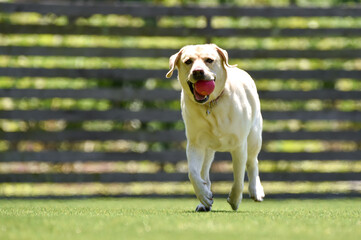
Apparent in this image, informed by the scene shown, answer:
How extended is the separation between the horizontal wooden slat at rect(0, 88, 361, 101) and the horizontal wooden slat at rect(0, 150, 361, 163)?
46cm

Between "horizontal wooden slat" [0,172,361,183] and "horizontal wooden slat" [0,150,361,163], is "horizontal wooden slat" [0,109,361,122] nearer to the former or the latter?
"horizontal wooden slat" [0,150,361,163]

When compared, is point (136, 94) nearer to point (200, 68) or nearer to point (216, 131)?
point (216, 131)

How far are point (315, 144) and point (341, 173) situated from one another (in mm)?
1954

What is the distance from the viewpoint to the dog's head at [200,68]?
363cm

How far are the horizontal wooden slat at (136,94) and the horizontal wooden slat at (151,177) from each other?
2.09 feet

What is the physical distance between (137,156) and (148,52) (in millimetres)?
874

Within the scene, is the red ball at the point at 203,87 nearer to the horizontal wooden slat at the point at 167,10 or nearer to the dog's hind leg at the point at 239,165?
the dog's hind leg at the point at 239,165

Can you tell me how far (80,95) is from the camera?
20.3ft

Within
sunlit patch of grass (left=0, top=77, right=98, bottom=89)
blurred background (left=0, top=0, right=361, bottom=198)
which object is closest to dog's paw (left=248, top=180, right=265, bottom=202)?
blurred background (left=0, top=0, right=361, bottom=198)

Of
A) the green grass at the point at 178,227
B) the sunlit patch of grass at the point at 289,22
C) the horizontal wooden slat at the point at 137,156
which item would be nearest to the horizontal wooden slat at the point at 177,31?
the sunlit patch of grass at the point at 289,22

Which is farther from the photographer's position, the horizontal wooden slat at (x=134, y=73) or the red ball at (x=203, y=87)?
the horizontal wooden slat at (x=134, y=73)

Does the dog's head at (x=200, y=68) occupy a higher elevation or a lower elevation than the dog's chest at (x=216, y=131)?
higher

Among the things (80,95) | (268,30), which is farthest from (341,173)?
(80,95)

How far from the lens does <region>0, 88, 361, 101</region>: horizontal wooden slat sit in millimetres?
6133
